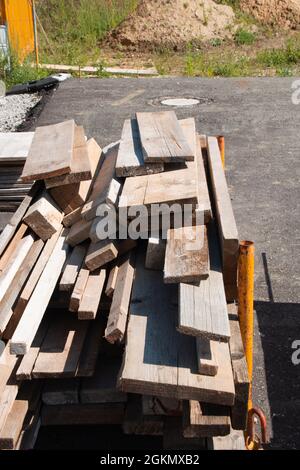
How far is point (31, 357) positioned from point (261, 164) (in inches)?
242

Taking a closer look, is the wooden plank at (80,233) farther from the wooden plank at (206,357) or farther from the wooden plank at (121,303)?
the wooden plank at (206,357)

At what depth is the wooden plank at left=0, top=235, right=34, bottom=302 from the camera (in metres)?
3.30

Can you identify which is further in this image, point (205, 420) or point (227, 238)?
point (227, 238)

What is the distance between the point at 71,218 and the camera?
3961mm

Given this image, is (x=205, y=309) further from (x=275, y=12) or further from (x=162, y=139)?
(x=275, y=12)

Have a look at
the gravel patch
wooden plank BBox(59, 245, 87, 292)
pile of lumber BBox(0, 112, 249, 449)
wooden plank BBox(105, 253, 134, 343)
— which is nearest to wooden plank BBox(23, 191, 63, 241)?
pile of lumber BBox(0, 112, 249, 449)

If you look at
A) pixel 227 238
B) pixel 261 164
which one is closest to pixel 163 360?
pixel 227 238

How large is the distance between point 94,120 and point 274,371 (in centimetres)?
756

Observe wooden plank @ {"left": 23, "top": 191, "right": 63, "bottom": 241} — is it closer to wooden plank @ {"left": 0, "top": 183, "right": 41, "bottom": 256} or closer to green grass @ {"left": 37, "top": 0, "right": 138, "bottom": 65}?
wooden plank @ {"left": 0, "top": 183, "right": 41, "bottom": 256}

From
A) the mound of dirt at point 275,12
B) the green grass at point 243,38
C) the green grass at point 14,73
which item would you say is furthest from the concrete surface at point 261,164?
the mound of dirt at point 275,12

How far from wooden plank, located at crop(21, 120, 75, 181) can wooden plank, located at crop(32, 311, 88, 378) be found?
960 millimetres

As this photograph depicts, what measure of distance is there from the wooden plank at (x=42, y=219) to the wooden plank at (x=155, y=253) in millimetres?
747

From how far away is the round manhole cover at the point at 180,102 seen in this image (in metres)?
12.0

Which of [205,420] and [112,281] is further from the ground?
[112,281]
